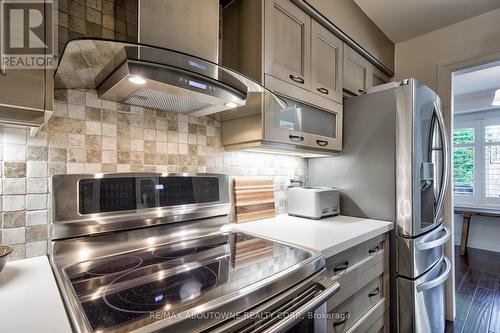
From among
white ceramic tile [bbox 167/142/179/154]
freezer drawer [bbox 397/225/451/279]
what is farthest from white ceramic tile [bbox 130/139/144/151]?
freezer drawer [bbox 397/225/451/279]

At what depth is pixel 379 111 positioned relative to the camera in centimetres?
167

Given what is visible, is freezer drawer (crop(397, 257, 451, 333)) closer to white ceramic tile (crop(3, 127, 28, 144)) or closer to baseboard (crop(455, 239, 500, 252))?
white ceramic tile (crop(3, 127, 28, 144))

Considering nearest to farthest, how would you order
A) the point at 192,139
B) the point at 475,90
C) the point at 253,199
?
the point at 192,139, the point at 253,199, the point at 475,90

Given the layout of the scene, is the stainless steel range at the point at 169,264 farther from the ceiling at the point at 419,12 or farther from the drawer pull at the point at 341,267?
the ceiling at the point at 419,12

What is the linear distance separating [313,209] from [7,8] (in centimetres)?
156

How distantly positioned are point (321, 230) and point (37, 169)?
1.27m

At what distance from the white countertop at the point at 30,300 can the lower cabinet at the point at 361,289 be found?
908 millimetres

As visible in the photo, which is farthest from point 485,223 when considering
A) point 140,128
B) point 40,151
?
point 40,151

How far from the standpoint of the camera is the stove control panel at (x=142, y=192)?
0.96 metres

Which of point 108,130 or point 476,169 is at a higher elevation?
point 108,130

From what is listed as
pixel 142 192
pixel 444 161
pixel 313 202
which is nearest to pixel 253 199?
pixel 313 202

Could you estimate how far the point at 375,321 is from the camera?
54.1 inches

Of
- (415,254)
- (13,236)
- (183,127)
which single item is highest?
(183,127)

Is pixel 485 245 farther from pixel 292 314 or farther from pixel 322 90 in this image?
pixel 292 314
